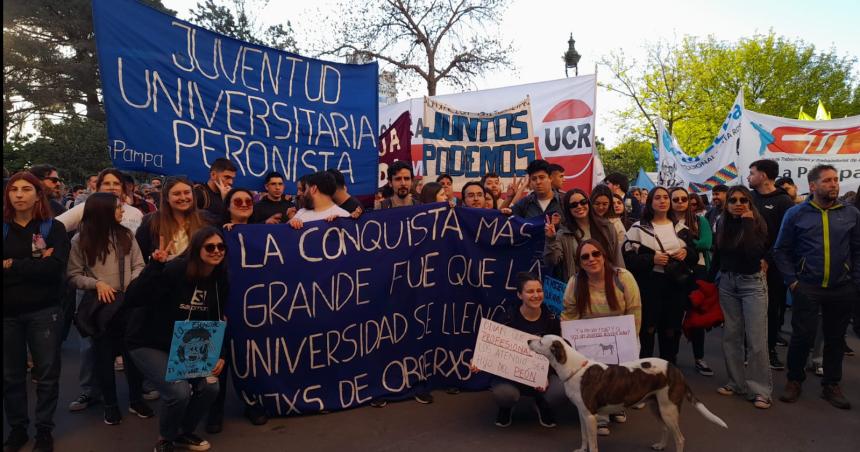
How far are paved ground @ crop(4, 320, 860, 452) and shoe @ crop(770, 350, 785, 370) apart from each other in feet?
3.10

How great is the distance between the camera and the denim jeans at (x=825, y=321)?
4.57 metres

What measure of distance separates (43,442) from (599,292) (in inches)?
155

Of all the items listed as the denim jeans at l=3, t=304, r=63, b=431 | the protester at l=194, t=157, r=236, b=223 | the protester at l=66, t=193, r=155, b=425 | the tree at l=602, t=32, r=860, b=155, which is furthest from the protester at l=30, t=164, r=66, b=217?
the tree at l=602, t=32, r=860, b=155

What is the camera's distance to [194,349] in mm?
3482

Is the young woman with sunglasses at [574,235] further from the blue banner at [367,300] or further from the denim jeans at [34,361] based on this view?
the denim jeans at [34,361]

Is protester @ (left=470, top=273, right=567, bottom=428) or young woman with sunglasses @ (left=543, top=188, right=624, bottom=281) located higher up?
young woman with sunglasses @ (left=543, top=188, right=624, bottom=281)

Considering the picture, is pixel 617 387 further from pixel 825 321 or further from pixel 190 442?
pixel 190 442

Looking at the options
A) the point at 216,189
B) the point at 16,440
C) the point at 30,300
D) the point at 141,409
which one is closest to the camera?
the point at 30,300

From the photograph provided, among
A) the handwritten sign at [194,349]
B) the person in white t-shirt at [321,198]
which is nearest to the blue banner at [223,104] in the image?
the person in white t-shirt at [321,198]

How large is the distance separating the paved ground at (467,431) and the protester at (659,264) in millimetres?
781

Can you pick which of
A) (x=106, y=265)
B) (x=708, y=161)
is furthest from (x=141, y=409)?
(x=708, y=161)

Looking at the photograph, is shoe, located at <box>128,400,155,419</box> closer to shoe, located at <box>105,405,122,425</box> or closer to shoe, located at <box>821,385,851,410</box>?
shoe, located at <box>105,405,122,425</box>

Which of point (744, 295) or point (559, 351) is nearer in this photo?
point (559, 351)

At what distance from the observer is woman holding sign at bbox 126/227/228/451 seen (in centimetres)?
348
